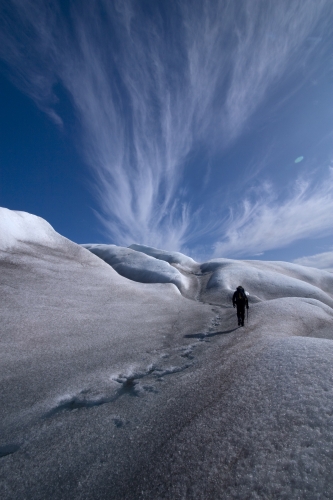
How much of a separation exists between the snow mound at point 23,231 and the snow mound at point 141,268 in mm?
9781

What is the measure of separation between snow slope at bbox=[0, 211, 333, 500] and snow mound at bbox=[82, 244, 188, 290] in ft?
54.2

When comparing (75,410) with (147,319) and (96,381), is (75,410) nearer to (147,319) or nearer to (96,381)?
(96,381)

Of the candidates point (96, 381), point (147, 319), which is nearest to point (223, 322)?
point (147, 319)

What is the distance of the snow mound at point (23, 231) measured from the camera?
60.8 feet

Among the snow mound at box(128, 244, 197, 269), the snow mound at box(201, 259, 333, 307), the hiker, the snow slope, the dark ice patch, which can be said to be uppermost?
the snow mound at box(128, 244, 197, 269)

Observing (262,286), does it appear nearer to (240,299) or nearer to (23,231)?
(240,299)

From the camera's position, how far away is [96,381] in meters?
5.89

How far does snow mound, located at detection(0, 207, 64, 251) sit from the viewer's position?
18.5m

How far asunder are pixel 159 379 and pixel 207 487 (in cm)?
355

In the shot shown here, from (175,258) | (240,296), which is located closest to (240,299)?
(240,296)

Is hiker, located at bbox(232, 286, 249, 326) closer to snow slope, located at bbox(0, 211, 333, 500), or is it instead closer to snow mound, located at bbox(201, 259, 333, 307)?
snow slope, located at bbox(0, 211, 333, 500)

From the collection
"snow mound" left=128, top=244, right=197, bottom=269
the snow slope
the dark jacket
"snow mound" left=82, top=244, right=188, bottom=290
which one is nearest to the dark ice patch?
the snow slope

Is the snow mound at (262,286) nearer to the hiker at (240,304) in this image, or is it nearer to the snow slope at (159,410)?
the hiker at (240,304)

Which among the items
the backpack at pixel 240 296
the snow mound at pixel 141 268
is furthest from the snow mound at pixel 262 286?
the backpack at pixel 240 296
